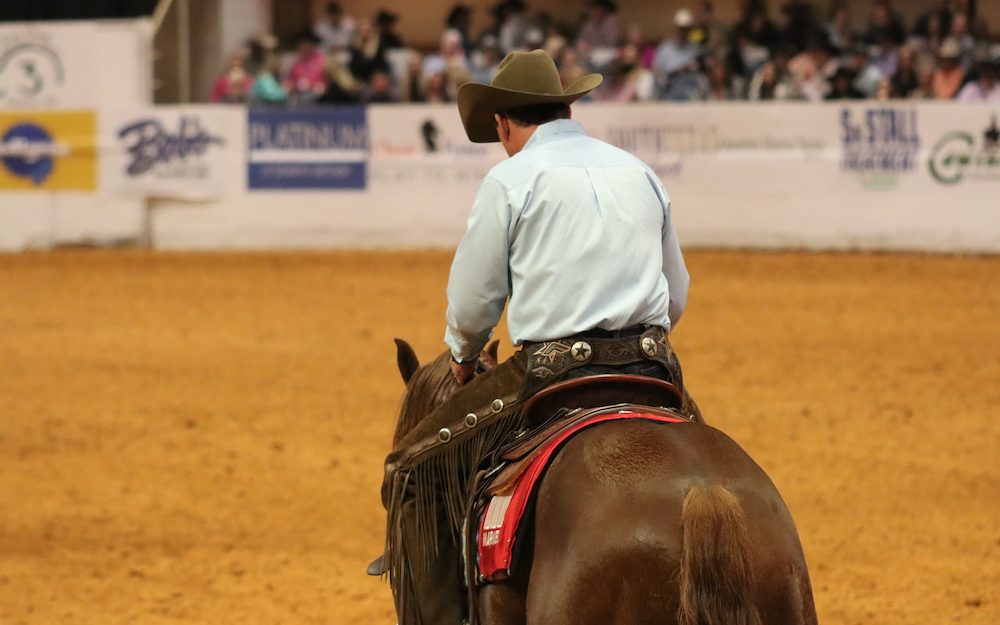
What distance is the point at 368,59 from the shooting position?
2028 cm

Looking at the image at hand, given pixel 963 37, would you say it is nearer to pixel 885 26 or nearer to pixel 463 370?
pixel 885 26

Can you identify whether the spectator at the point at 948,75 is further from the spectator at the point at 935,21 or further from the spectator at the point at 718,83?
the spectator at the point at 718,83

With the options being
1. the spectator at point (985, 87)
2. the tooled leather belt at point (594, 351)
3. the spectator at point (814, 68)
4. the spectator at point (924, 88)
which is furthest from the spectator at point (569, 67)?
the tooled leather belt at point (594, 351)

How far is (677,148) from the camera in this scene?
1667 cm

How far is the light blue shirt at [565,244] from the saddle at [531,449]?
0.17m

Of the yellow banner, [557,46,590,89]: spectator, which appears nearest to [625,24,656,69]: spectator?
[557,46,590,89]: spectator

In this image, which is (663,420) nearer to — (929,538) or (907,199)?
(929,538)

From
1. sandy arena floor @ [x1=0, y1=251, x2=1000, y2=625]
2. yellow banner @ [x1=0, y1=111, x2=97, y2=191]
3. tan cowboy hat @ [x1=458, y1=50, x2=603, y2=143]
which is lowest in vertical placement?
sandy arena floor @ [x1=0, y1=251, x2=1000, y2=625]

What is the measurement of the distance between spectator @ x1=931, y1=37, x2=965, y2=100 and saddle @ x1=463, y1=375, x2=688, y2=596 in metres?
14.6

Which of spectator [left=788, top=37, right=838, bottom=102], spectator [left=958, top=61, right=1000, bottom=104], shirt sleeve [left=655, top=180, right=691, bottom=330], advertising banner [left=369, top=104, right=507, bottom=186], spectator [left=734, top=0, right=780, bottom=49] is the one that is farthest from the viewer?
spectator [left=734, top=0, right=780, bottom=49]

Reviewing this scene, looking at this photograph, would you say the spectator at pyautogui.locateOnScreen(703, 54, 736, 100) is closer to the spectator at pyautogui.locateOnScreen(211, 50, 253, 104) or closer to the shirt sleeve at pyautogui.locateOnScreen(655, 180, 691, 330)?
the spectator at pyautogui.locateOnScreen(211, 50, 253, 104)

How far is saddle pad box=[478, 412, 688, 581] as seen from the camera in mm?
3504

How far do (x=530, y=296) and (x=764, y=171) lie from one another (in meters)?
13.2

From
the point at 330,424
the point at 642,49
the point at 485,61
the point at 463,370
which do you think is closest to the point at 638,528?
the point at 463,370
